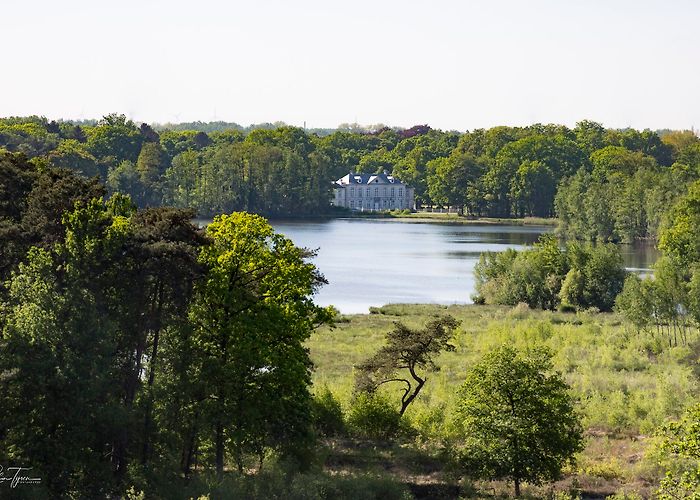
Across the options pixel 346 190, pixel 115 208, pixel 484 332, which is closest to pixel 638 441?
pixel 115 208

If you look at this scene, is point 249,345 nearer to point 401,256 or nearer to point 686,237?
point 686,237

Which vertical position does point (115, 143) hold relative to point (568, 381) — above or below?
above

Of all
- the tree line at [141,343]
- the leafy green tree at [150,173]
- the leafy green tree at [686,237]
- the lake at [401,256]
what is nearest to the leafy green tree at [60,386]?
the tree line at [141,343]

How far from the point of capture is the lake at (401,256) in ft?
Answer: 237

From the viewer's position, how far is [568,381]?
39031mm

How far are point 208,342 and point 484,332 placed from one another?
91.9 feet

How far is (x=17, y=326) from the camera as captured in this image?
910 inches

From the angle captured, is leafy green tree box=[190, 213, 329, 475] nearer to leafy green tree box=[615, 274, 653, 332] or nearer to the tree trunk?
the tree trunk

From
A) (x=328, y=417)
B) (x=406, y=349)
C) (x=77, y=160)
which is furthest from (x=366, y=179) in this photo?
(x=328, y=417)

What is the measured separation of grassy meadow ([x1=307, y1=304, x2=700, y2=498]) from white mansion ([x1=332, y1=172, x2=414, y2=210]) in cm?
12361

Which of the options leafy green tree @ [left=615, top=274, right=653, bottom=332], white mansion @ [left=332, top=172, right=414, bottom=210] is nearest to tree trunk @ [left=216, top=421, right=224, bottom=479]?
leafy green tree @ [left=615, top=274, right=653, bottom=332]

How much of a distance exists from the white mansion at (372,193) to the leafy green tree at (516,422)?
520 ft

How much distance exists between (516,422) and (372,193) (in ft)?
529

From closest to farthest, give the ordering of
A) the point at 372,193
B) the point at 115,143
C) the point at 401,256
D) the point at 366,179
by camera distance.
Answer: the point at 401,256, the point at 115,143, the point at 372,193, the point at 366,179
